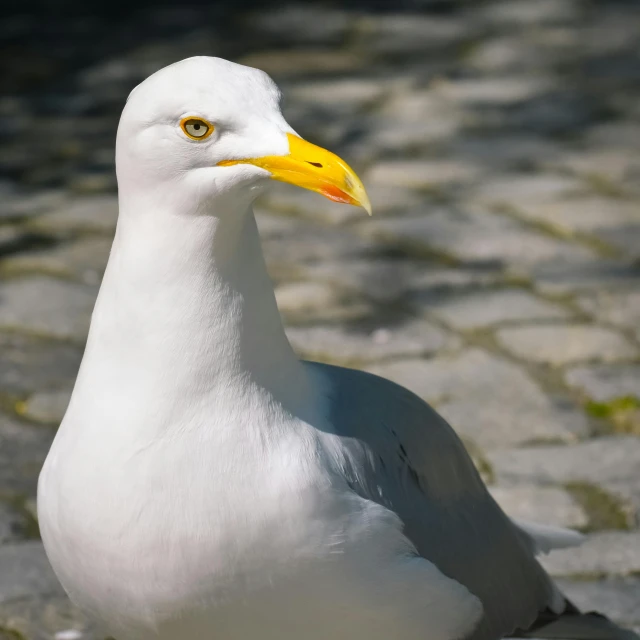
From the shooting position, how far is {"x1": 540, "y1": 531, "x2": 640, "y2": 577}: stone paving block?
3004 mm

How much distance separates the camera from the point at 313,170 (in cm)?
201

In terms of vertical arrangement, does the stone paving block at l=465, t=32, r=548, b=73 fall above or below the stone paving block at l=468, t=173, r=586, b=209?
above

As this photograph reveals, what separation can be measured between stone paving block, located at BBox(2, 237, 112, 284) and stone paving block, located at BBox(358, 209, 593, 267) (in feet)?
3.67

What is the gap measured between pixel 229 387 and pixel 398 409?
476 millimetres

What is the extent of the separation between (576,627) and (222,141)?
4.34 feet

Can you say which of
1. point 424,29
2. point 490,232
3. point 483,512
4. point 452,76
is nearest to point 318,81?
point 452,76

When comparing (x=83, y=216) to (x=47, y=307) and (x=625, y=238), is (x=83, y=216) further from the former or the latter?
(x=625, y=238)

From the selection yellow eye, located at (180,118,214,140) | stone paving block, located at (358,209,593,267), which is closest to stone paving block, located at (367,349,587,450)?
stone paving block, located at (358,209,593,267)

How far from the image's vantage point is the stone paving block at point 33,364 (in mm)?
3906

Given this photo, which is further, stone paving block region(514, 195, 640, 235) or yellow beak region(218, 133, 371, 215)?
stone paving block region(514, 195, 640, 235)

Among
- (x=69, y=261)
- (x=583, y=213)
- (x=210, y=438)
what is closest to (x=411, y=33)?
(x=583, y=213)

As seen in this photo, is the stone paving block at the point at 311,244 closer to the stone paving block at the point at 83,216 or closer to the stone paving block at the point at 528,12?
the stone paving block at the point at 83,216

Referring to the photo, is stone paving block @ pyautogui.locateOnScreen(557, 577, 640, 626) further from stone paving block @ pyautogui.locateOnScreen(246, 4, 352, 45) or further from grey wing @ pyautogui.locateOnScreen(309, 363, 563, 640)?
stone paving block @ pyautogui.locateOnScreen(246, 4, 352, 45)

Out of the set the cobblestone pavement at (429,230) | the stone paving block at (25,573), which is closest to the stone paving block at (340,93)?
the cobblestone pavement at (429,230)
